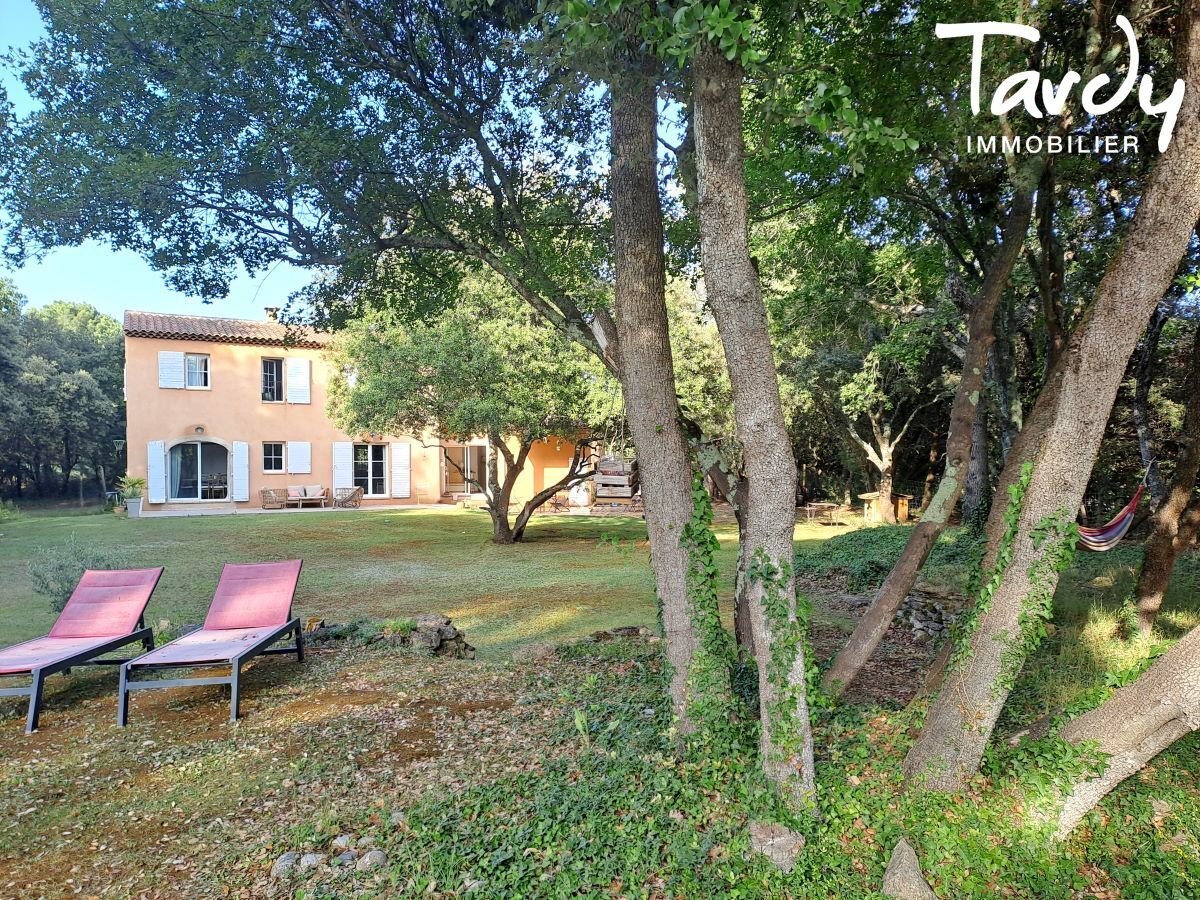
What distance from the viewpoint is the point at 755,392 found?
2896mm

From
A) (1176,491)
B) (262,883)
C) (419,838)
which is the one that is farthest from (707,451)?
(1176,491)

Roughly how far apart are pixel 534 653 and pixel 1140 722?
13.3 ft

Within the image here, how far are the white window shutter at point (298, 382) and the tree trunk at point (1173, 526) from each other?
21.2m

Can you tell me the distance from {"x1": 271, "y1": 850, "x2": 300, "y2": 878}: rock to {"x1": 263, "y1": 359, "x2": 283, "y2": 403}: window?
2047cm

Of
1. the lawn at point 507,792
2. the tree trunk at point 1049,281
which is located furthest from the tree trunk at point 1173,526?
the tree trunk at point 1049,281

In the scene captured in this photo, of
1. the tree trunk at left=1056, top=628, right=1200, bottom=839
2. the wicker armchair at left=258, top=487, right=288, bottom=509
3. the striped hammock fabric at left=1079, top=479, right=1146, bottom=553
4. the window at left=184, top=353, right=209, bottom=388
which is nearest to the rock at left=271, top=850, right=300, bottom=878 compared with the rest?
the tree trunk at left=1056, top=628, right=1200, bottom=839

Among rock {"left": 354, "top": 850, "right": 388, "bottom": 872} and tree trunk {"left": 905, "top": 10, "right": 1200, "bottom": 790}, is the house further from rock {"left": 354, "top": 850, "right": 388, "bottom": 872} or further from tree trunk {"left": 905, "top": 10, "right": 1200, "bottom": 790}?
tree trunk {"left": 905, "top": 10, "right": 1200, "bottom": 790}

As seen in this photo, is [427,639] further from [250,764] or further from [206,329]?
[206,329]

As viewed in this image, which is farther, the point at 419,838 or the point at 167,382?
the point at 167,382

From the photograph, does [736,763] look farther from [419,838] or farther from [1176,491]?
[1176,491]

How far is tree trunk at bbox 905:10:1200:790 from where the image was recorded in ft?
8.57

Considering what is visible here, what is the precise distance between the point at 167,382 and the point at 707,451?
20.6 metres

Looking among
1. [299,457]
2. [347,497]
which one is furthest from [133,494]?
[347,497]

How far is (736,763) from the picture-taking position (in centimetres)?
322
